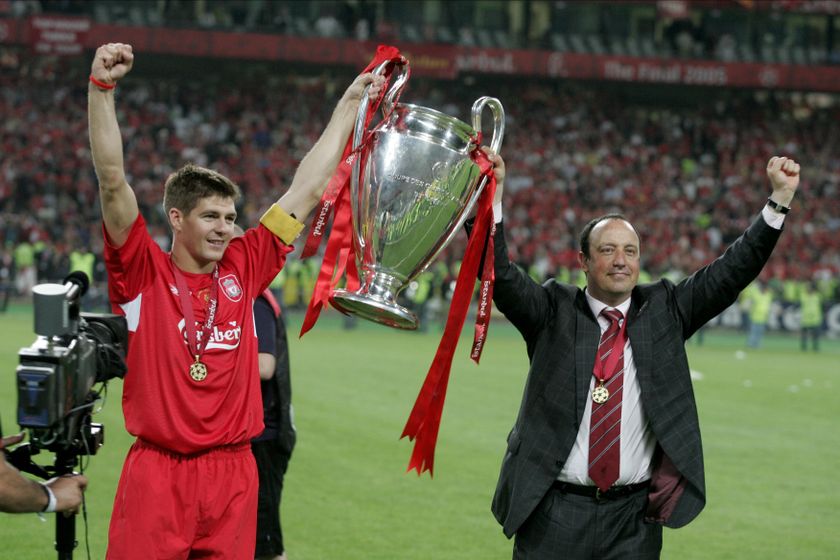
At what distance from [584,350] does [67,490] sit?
2061 millimetres

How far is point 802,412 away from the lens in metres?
14.5

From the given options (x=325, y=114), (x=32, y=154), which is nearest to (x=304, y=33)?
(x=325, y=114)

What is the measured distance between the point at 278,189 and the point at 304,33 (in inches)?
220

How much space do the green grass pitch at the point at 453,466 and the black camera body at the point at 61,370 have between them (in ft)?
12.8

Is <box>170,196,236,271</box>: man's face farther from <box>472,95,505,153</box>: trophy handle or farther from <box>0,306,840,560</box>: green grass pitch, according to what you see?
<box>0,306,840,560</box>: green grass pitch

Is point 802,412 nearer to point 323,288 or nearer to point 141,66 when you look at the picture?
point 323,288

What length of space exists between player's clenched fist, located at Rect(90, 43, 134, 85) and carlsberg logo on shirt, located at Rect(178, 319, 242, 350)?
0.85 metres

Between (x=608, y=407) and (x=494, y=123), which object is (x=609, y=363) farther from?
(x=494, y=123)

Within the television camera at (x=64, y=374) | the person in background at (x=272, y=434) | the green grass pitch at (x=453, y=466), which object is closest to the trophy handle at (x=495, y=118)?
the television camera at (x=64, y=374)

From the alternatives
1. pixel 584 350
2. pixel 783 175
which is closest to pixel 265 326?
pixel 584 350

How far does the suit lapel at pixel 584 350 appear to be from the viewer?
4586 mm

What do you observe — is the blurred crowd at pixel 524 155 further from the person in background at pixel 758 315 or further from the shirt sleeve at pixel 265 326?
the shirt sleeve at pixel 265 326

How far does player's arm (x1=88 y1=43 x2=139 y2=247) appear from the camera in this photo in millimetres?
3744

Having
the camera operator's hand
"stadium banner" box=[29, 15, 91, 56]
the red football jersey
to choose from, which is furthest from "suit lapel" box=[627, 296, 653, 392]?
"stadium banner" box=[29, 15, 91, 56]
